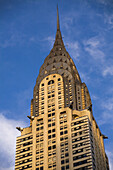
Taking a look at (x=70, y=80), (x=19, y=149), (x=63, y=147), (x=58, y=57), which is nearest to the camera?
(x=63, y=147)

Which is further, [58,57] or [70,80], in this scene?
[58,57]

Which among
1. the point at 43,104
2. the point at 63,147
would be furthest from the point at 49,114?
the point at 63,147

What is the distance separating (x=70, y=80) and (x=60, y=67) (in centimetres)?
911

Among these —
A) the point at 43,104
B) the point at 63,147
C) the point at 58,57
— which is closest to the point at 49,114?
the point at 43,104

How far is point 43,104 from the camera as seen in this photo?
17675 centimetres

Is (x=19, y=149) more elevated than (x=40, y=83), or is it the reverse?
(x=40, y=83)

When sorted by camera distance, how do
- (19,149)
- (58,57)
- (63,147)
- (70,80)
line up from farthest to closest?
(58,57) → (70,80) → (19,149) → (63,147)

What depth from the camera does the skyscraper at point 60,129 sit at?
504 ft

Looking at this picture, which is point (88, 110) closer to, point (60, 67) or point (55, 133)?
point (55, 133)

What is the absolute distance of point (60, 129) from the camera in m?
163

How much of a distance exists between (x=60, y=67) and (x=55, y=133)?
37.6 meters

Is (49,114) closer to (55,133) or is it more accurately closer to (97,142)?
(55,133)

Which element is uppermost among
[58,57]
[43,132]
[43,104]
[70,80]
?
[58,57]

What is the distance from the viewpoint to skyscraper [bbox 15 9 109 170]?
154 meters
